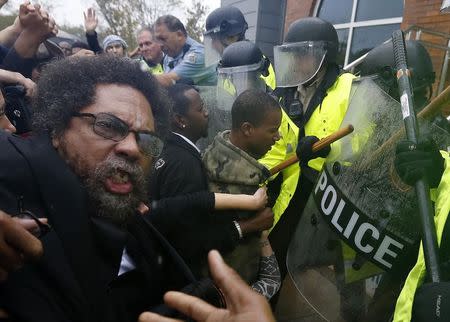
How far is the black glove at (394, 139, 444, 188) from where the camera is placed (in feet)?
4.19

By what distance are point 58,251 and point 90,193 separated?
1.18 feet

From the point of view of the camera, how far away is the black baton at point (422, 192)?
43.7 inches

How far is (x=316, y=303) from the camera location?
153 centimetres

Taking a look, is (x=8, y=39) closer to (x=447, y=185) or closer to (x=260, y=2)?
(x=447, y=185)

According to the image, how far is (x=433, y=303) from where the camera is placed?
1043 mm

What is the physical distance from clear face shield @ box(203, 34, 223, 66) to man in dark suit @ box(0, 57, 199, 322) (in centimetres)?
231

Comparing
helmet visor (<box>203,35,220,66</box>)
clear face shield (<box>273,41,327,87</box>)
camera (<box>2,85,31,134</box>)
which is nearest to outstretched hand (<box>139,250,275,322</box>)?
camera (<box>2,85,31,134</box>)

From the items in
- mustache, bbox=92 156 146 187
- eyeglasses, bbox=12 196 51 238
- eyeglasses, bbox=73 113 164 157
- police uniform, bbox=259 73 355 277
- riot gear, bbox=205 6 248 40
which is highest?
riot gear, bbox=205 6 248 40

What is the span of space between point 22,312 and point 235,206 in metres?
1.08

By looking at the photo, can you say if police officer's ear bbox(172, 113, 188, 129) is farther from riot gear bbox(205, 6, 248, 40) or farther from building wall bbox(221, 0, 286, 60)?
building wall bbox(221, 0, 286, 60)

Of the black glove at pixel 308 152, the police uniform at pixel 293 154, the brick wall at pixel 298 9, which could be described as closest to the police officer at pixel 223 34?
the police uniform at pixel 293 154

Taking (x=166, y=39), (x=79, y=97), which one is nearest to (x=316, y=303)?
(x=79, y=97)

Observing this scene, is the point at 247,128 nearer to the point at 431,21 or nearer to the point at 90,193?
the point at 90,193

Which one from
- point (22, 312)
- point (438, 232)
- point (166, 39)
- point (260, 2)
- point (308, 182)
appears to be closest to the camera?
point (22, 312)
